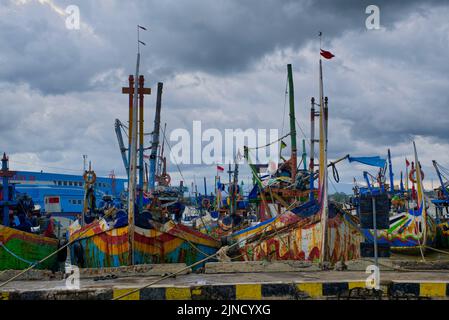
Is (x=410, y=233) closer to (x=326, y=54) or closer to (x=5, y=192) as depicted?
(x=326, y=54)

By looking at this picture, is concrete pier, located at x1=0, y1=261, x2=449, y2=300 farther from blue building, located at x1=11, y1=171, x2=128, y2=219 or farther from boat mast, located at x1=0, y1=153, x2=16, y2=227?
blue building, located at x1=11, y1=171, x2=128, y2=219

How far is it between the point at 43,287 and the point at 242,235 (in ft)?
34.0

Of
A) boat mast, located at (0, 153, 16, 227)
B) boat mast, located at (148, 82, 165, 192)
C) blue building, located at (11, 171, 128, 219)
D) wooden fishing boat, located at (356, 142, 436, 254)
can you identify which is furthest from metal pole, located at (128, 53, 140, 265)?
blue building, located at (11, 171, 128, 219)

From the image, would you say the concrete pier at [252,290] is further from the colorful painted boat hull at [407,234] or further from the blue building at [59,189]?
the blue building at [59,189]

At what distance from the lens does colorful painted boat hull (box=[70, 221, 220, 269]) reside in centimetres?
1567

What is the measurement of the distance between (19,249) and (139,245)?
5.68 meters

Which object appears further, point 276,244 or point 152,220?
point 276,244

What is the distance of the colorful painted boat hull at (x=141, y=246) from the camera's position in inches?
617

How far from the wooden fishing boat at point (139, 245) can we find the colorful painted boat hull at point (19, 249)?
1966 mm

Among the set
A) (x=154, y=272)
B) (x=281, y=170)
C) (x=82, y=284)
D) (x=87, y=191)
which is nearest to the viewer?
(x=82, y=284)

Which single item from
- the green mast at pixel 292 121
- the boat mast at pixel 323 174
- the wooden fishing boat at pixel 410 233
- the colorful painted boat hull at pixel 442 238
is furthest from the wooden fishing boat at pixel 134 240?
the colorful painted boat hull at pixel 442 238
